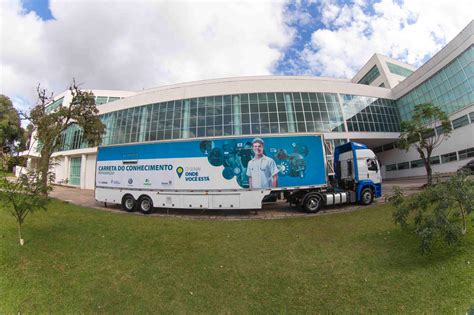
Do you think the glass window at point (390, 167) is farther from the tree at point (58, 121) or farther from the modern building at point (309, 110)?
the tree at point (58, 121)

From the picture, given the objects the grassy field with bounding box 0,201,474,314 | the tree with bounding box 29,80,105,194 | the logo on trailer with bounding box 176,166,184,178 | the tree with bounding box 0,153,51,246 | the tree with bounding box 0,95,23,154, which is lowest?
the grassy field with bounding box 0,201,474,314

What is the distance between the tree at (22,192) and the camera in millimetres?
6375

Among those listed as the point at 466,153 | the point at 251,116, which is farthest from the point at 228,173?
the point at 466,153

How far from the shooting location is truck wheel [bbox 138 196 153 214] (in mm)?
11781

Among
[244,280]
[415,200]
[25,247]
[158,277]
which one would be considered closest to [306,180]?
[415,200]

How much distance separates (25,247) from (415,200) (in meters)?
10.6

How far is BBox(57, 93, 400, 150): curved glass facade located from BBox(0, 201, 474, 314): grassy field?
1913 cm

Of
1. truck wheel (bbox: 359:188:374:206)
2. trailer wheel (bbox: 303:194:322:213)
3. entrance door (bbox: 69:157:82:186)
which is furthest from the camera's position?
entrance door (bbox: 69:157:82:186)

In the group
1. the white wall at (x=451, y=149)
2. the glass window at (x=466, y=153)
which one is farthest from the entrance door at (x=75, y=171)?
the glass window at (x=466, y=153)

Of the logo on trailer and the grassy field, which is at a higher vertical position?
the logo on trailer

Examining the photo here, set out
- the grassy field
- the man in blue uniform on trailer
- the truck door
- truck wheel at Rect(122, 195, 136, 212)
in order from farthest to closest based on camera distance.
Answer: the truck door, truck wheel at Rect(122, 195, 136, 212), the man in blue uniform on trailer, the grassy field

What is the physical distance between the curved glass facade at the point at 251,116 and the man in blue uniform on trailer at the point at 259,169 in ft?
48.1

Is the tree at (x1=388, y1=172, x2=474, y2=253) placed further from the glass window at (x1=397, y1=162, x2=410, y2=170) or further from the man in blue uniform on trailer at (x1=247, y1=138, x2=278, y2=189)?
the glass window at (x1=397, y1=162, x2=410, y2=170)

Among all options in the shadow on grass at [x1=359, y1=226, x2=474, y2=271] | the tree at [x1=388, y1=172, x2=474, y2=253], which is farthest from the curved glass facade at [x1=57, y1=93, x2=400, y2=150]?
the tree at [x1=388, y1=172, x2=474, y2=253]
